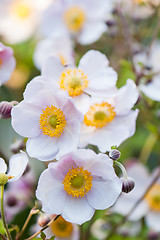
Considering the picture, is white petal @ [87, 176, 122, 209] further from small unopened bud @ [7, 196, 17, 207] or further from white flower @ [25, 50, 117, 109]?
small unopened bud @ [7, 196, 17, 207]

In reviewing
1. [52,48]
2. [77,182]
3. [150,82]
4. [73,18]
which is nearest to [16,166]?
[77,182]

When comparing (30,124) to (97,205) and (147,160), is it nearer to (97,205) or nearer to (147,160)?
(97,205)

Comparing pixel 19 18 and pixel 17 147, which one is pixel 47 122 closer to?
pixel 17 147

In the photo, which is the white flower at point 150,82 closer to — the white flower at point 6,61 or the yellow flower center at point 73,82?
the yellow flower center at point 73,82

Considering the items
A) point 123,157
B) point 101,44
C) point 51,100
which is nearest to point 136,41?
point 101,44

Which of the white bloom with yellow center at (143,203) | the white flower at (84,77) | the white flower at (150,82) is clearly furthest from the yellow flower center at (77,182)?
the white bloom with yellow center at (143,203)
